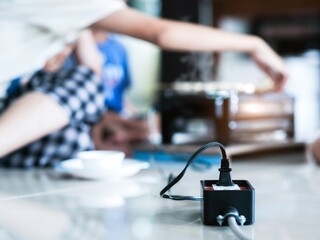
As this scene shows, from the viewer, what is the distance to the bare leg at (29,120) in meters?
1.13

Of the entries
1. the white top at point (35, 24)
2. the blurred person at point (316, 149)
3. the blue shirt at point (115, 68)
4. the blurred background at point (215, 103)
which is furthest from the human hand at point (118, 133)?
the blue shirt at point (115, 68)

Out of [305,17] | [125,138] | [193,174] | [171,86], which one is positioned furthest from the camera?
[305,17]

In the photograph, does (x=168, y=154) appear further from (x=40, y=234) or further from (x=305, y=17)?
(x=305, y=17)

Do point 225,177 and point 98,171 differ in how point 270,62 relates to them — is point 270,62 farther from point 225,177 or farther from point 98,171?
point 225,177

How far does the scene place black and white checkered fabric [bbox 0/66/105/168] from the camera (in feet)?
4.14

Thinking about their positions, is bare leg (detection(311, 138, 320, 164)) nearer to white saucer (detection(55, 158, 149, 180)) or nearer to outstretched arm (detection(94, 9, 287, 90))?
outstretched arm (detection(94, 9, 287, 90))

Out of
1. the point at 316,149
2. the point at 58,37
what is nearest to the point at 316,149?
the point at 316,149

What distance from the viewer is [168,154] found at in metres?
1.37

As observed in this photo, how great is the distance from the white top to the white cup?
28 centimetres

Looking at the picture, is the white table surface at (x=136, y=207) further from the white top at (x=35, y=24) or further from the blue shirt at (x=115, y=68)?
the blue shirt at (x=115, y=68)

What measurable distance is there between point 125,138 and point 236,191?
2.98 feet

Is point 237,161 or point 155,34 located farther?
point 237,161

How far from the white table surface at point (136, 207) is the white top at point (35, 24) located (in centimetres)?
26

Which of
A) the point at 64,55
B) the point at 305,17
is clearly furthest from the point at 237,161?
the point at 305,17
